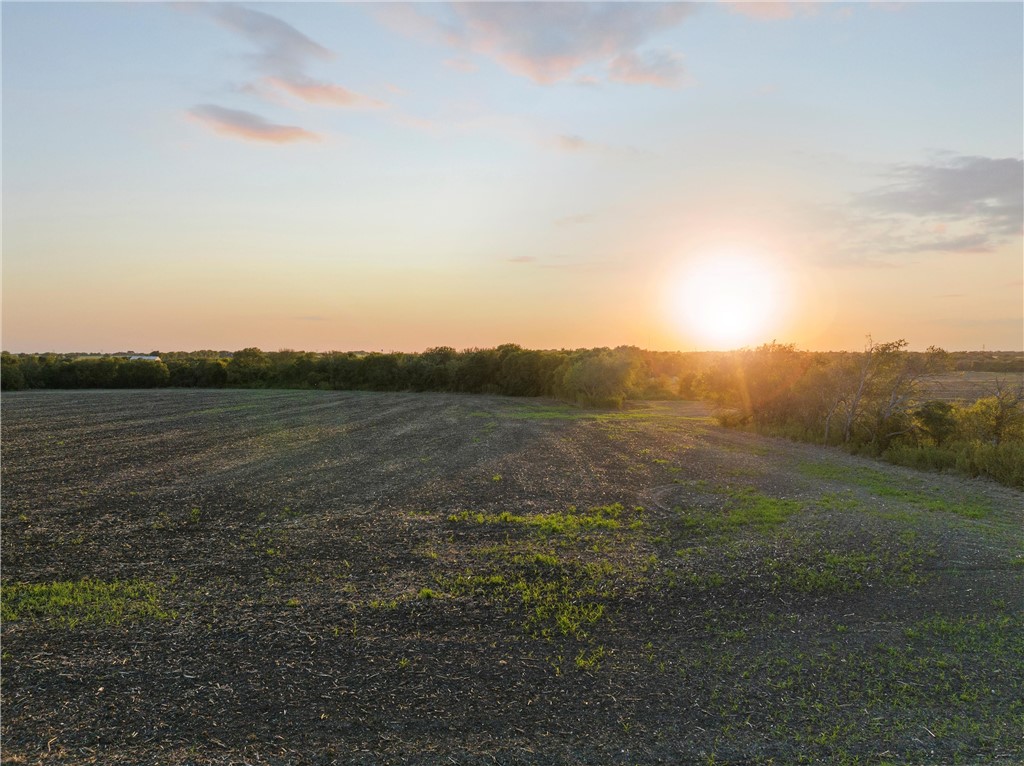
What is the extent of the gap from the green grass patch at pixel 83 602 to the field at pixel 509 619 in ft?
0.16

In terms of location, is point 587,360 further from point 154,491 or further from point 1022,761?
point 1022,761

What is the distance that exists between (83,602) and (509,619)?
6172 millimetres

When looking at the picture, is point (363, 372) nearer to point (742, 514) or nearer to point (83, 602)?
point (742, 514)

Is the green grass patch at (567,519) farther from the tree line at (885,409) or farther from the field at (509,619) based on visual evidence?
the tree line at (885,409)

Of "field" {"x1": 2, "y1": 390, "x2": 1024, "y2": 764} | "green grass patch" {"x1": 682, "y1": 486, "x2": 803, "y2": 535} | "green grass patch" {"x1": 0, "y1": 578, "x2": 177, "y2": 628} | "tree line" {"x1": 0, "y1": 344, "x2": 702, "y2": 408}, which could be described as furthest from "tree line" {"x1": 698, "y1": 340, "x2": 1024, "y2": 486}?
"green grass patch" {"x1": 0, "y1": 578, "x2": 177, "y2": 628}

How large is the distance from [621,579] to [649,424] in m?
23.6

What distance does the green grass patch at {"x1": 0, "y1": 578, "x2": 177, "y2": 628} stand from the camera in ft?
27.1

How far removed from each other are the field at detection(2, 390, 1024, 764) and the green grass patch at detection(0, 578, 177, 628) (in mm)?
48

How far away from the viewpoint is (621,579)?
387 inches

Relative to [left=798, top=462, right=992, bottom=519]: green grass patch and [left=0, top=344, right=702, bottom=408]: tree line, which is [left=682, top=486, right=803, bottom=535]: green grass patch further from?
[left=0, top=344, right=702, bottom=408]: tree line

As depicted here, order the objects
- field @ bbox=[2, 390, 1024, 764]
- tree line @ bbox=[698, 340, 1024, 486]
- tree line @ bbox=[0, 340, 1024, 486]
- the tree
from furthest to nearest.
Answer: the tree < tree line @ bbox=[0, 340, 1024, 486] < tree line @ bbox=[698, 340, 1024, 486] < field @ bbox=[2, 390, 1024, 764]

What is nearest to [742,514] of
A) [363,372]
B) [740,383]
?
[740,383]

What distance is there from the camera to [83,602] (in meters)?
8.75

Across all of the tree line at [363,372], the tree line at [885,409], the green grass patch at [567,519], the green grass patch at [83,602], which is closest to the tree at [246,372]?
the tree line at [363,372]
